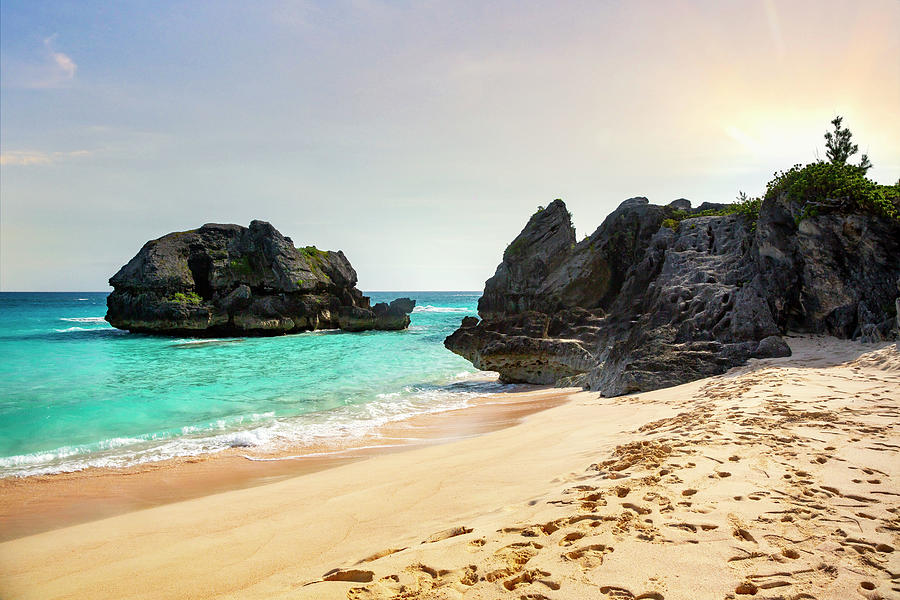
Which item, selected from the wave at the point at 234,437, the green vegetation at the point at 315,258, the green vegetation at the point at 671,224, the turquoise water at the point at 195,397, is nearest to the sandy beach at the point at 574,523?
the wave at the point at 234,437

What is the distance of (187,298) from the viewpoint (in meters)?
41.8

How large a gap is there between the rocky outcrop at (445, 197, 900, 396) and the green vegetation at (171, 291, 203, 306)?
1230 inches

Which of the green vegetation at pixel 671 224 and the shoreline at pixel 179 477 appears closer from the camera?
the shoreline at pixel 179 477

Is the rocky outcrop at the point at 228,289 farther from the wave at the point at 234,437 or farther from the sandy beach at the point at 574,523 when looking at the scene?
the sandy beach at the point at 574,523

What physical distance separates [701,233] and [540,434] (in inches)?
472

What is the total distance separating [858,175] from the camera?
38.8 ft

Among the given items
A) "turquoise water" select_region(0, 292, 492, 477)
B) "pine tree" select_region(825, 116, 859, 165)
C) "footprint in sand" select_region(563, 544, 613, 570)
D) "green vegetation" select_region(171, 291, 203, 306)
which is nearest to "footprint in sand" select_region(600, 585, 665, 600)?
"footprint in sand" select_region(563, 544, 613, 570)

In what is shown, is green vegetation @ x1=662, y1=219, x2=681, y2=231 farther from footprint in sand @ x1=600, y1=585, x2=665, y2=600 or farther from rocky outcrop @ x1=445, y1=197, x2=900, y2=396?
footprint in sand @ x1=600, y1=585, x2=665, y2=600

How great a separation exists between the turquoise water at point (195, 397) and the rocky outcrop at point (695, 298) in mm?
2982

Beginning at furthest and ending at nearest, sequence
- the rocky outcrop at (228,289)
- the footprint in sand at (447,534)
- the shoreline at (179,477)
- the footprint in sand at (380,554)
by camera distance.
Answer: the rocky outcrop at (228,289)
the shoreline at (179,477)
the footprint in sand at (447,534)
the footprint in sand at (380,554)

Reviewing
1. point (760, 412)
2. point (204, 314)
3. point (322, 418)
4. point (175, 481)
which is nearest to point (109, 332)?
point (204, 314)

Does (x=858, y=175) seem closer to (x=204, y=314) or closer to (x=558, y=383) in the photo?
(x=558, y=383)

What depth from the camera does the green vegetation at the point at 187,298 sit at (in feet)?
135

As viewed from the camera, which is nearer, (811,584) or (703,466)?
(811,584)
